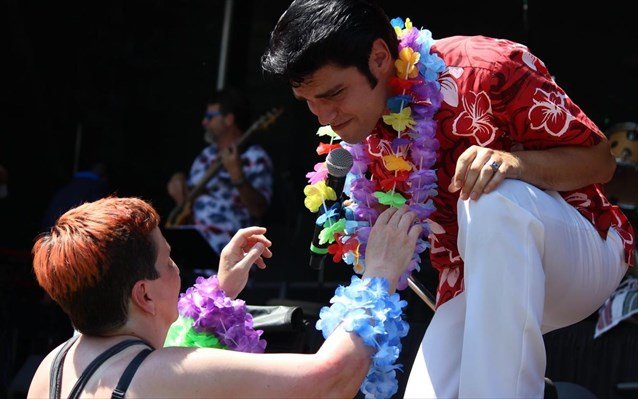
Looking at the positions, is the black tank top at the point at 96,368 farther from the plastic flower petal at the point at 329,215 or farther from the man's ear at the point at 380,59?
the man's ear at the point at 380,59

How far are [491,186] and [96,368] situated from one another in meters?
1.09

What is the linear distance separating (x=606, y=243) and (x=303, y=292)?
4.13 m

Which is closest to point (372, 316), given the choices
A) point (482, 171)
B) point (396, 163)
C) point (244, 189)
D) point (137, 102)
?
point (482, 171)

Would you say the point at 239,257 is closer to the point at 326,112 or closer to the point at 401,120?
the point at 326,112

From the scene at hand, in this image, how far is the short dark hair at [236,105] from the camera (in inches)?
267

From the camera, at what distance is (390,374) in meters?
2.88

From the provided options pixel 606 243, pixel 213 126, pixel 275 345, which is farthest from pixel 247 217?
pixel 606 243

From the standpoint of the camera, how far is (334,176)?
3.37 meters

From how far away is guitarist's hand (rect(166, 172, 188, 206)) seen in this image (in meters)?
7.08

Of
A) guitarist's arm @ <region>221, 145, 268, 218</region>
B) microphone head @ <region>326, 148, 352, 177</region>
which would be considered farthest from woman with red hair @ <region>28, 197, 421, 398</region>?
guitarist's arm @ <region>221, 145, 268, 218</region>

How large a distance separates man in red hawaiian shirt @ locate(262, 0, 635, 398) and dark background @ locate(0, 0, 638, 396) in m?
3.65

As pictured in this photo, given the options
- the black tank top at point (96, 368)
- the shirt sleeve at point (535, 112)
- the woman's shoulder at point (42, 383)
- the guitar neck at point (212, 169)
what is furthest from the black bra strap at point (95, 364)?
the guitar neck at point (212, 169)

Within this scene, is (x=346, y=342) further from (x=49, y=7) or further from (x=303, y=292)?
(x=49, y=7)

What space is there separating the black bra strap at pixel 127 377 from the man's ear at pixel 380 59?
3.64 feet
